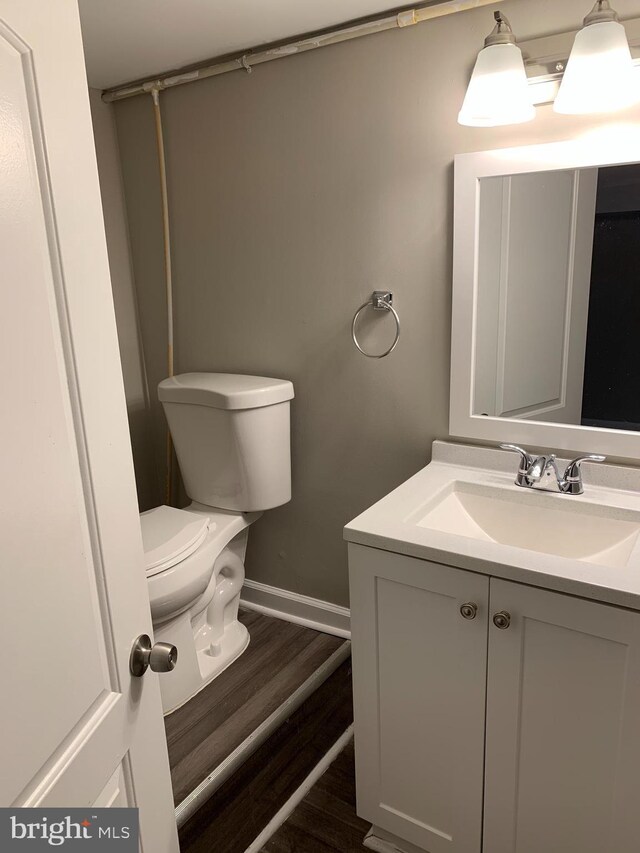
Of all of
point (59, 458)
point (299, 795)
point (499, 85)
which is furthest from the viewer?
point (299, 795)

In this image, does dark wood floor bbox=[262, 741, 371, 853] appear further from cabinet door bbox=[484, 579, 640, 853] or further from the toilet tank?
the toilet tank

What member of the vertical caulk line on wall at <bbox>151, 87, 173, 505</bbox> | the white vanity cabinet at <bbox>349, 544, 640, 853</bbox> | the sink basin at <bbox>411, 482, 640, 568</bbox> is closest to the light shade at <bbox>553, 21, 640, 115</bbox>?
the sink basin at <bbox>411, 482, 640, 568</bbox>

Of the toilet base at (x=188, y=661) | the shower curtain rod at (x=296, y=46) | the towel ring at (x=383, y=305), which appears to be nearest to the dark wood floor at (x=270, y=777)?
the toilet base at (x=188, y=661)

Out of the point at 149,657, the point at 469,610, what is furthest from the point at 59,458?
the point at 469,610

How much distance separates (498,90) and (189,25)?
34.9 inches

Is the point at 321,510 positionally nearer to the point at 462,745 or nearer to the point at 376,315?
the point at 376,315

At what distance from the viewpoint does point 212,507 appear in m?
2.29

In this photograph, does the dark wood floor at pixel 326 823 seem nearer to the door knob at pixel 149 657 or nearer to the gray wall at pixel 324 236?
the gray wall at pixel 324 236

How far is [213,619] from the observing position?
7.43 ft

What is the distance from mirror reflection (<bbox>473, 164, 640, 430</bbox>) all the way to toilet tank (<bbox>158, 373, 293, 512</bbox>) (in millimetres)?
703

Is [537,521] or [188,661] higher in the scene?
[537,521]

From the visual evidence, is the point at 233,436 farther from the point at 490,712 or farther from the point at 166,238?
the point at 490,712

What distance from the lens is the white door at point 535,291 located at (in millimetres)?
1608

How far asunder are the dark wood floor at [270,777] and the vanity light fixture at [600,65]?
71.1 inches
